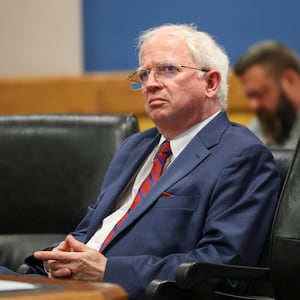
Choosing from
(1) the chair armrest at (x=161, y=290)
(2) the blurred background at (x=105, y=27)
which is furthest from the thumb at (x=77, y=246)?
(2) the blurred background at (x=105, y=27)

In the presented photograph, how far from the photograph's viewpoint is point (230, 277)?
2.36 metres

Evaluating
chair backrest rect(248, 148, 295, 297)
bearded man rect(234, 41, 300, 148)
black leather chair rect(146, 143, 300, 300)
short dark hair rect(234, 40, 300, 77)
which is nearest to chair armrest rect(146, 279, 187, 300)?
black leather chair rect(146, 143, 300, 300)

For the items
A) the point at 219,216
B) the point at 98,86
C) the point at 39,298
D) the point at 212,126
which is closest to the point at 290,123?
the point at 98,86

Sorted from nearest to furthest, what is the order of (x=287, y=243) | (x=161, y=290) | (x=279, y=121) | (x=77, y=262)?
(x=161, y=290) → (x=287, y=243) → (x=77, y=262) → (x=279, y=121)

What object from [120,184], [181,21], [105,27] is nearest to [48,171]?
[120,184]

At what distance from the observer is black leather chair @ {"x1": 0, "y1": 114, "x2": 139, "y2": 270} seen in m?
3.27

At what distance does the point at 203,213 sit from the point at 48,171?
0.90 metres

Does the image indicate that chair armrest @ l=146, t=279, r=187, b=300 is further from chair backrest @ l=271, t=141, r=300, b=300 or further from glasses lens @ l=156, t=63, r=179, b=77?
glasses lens @ l=156, t=63, r=179, b=77

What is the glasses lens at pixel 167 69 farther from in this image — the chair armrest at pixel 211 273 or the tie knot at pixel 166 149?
the chair armrest at pixel 211 273

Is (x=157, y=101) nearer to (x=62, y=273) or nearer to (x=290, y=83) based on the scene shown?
(x=62, y=273)

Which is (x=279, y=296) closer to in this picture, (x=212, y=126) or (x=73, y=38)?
(x=212, y=126)

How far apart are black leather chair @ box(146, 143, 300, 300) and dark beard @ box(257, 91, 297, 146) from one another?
5.88 feet

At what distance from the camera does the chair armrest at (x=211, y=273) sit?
225cm

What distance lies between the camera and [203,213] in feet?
8.44
